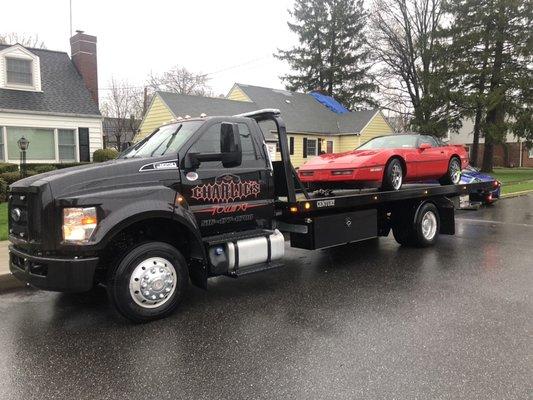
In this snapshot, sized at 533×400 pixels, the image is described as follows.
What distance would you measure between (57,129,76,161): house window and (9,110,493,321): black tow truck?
16.0m

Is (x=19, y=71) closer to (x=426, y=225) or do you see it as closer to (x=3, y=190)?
(x=3, y=190)

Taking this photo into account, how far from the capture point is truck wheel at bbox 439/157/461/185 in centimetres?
969

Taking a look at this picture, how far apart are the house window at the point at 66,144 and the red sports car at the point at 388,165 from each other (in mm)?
15199

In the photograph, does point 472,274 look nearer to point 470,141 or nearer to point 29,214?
point 29,214

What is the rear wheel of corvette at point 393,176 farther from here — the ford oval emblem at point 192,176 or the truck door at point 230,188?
the ford oval emblem at point 192,176

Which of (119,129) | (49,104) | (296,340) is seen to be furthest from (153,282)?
(119,129)

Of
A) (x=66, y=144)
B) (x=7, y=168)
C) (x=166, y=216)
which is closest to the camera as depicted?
(x=166, y=216)

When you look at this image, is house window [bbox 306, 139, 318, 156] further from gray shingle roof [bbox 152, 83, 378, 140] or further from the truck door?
the truck door

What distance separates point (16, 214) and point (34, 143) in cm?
1638

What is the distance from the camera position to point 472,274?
6801 mm

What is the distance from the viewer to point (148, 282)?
15.9ft

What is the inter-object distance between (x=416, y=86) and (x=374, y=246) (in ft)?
96.5

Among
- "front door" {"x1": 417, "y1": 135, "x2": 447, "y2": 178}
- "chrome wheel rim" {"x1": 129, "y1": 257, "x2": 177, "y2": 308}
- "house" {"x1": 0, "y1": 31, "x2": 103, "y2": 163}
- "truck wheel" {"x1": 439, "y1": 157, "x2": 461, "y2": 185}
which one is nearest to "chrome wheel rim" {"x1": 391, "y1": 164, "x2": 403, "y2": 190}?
"front door" {"x1": 417, "y1": 135, "x2": 447, "y2": 178}

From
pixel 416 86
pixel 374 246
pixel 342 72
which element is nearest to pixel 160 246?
pixel 374 246
